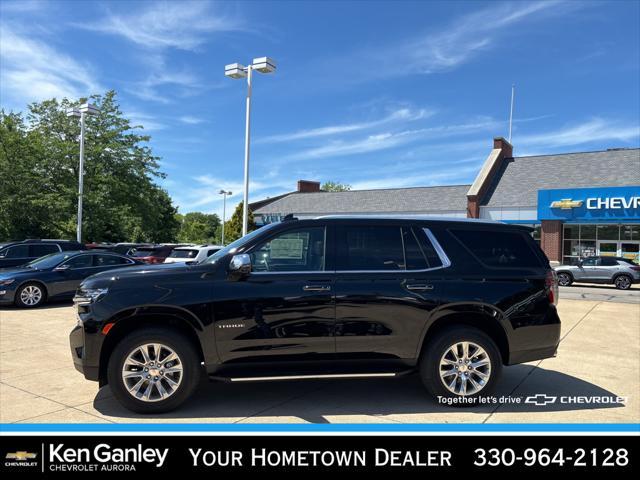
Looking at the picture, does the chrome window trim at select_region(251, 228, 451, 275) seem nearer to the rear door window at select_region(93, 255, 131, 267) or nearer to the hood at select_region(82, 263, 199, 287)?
the hood at select_region(82, 263, 199, 287)

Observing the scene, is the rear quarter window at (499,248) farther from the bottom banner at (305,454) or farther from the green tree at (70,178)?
the green tree at (70,178)

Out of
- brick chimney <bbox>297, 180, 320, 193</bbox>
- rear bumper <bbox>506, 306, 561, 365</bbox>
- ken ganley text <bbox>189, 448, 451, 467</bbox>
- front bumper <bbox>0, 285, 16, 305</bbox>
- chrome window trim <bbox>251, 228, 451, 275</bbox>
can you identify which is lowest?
ken ganley text <bbox>189, 448, 451, 467</bbox>

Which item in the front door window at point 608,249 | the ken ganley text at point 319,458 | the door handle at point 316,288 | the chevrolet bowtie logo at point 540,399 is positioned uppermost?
the front door window at point 608,249

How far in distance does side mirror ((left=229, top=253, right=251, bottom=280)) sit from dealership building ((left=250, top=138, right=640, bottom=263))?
67.0ft

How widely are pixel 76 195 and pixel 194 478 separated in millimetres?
27953

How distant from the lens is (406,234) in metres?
4.85

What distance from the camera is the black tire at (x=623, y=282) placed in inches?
838

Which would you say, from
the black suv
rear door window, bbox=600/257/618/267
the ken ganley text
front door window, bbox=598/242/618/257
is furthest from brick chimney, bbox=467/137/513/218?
the ken ganley text

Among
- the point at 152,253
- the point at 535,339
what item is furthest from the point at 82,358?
the point at 152,253

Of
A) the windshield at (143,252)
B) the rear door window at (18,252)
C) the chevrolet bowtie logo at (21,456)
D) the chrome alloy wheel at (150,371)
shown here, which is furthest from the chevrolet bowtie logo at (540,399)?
the windshield at (143,252)

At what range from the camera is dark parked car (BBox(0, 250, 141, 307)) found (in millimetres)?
11141

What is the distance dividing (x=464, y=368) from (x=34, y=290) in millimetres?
10685

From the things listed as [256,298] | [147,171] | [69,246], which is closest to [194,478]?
[256,298]

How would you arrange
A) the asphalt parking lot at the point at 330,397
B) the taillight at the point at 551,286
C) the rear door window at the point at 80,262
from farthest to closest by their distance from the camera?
the rear door window at the point at 80,262 < the taillight at the point at 551,286 < the asphalt parking lot at the point at 330,397
